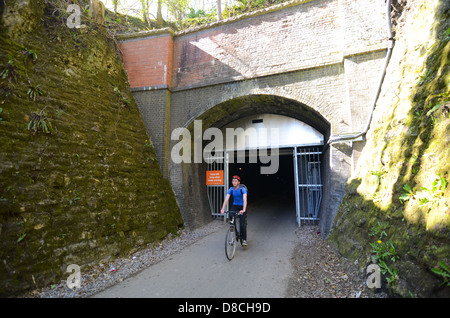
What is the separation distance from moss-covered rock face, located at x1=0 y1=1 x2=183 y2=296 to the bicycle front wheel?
→ 2.45m

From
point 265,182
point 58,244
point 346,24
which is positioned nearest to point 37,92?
point 58,244

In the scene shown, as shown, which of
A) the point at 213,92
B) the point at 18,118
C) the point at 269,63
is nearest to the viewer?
the point at 18,118

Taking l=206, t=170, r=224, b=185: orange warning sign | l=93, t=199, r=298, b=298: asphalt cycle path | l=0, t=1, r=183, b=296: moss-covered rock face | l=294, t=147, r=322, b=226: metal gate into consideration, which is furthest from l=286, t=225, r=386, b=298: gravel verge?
l=206, t=170, r=224, b=185: orange warning sign

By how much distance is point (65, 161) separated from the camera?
4566mm

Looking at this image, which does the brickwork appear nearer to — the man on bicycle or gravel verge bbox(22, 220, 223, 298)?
gravel verge bbox(22, 220, 223, 298)

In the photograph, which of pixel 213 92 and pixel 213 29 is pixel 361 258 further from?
pixel 213 29

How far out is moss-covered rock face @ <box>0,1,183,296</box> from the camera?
3.56 meters

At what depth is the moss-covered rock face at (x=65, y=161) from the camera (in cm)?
356

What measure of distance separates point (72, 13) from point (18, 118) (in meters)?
4.29

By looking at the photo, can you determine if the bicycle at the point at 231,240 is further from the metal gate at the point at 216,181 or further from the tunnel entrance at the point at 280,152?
the metal gate at the point at 216,181

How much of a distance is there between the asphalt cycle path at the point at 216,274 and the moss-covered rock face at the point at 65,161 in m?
1.24

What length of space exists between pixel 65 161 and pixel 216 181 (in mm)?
5924

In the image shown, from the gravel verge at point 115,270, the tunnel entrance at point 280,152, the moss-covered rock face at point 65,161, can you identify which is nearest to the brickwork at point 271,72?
the tunnel entrance at point 280,152

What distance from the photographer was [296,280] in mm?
3771
